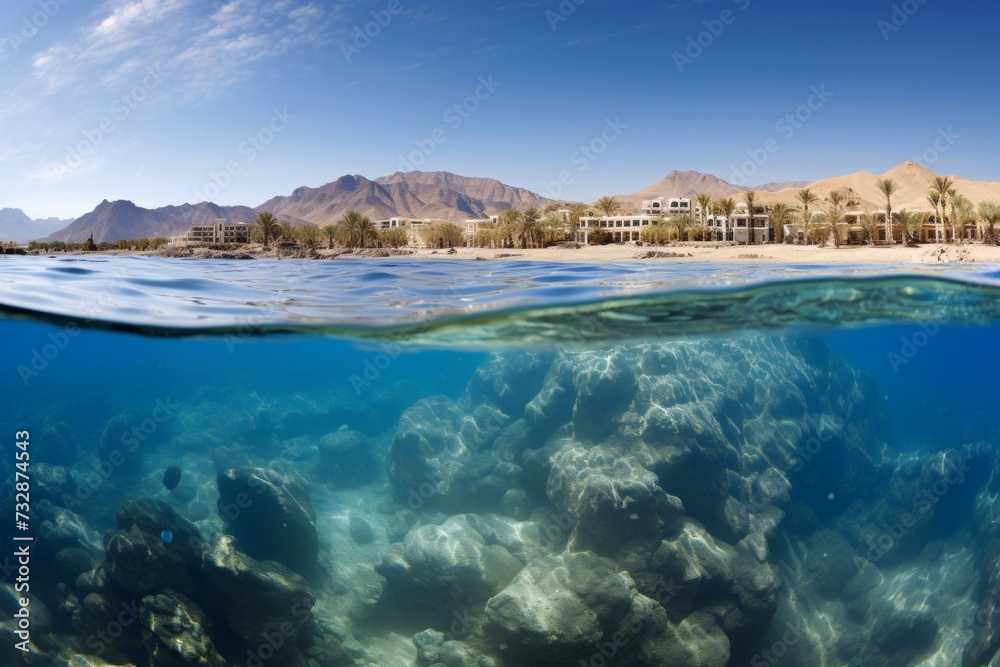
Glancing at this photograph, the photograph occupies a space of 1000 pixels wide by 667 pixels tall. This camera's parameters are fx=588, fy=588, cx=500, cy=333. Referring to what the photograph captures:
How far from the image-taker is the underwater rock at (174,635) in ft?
27.0

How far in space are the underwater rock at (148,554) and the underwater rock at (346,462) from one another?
6143mm

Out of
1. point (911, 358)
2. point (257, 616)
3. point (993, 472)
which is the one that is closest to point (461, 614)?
point (257, 616)

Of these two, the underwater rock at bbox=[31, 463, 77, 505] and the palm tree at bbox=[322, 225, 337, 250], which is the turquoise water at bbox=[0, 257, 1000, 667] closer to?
the underwater rock at bbox=[31, 463, 77, 505]

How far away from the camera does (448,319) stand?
36.6 ft

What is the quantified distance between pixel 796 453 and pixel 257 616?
1265cm

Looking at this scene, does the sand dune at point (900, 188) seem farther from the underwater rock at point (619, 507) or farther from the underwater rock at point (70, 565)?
the underwater rock at point (70, 565)

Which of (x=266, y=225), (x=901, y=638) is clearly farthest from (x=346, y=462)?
(x=266, y=225)

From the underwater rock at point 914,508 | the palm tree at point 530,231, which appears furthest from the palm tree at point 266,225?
the underwater rock at point 914,508

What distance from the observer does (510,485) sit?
1359 cm

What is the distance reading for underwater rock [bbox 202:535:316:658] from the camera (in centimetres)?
886

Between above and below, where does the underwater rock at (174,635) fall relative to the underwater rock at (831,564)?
above

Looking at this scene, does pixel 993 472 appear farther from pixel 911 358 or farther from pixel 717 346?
pixel 911 358

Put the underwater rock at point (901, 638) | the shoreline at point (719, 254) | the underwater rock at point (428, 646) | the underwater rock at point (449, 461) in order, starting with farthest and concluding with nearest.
Result: the shoreline at point (719, 254), the underwater rock at point (449, 461), the underwater rock at point (901, 638), the underwater rock at point (428, 646)

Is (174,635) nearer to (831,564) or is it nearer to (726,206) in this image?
(831,564)
